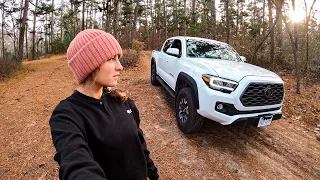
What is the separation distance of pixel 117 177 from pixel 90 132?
0.37m

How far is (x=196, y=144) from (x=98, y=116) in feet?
10.4

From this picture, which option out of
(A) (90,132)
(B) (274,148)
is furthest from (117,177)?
(B) (274,148)

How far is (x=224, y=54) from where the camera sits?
5406 mm

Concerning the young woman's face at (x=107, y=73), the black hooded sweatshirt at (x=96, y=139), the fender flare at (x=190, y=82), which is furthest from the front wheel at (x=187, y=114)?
the young woman's face at (x=107, y=73)

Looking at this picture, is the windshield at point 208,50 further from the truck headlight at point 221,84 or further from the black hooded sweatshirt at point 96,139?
the black hooded sweatshirt at point 96,139

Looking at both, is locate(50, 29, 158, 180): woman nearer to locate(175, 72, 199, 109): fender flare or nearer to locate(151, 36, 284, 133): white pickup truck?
locate(151, 36, 284, 133): white pickup truck

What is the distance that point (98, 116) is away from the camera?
1.44 m

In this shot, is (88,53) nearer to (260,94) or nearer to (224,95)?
(224,95)

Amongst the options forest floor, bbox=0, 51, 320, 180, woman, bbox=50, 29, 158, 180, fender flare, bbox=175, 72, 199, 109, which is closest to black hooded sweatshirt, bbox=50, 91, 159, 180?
woman, bbox=50, 29, 158, 180

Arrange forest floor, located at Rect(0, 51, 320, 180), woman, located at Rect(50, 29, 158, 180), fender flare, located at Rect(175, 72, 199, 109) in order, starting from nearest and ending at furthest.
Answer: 1. woman, located at Rect(50, 29, 158, 180)
2. forest floor, located at Rect(0, 51, 320, 180)
3. fender flare, located at Rect(175, 72, 199, 109)

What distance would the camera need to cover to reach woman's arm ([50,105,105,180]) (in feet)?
3.59

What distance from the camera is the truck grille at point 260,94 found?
12.3 ft

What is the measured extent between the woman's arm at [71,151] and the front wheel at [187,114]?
302cm

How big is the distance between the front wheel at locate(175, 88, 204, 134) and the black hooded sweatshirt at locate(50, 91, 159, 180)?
2532 millimetres
